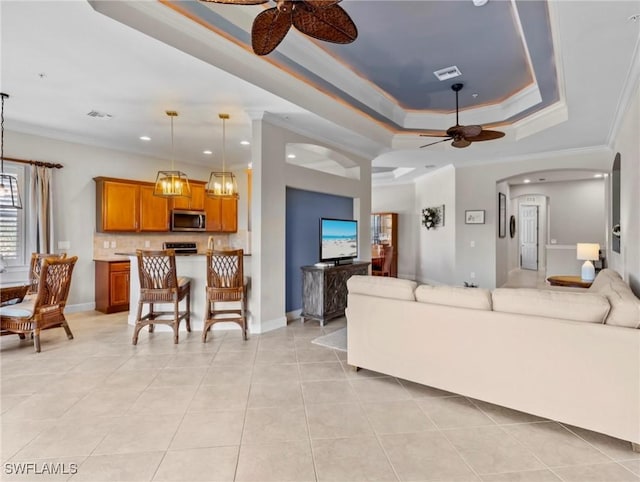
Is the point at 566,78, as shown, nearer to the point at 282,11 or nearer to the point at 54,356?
the point at 282,11

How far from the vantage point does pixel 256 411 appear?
2.41 meters

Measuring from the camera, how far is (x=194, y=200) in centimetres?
702

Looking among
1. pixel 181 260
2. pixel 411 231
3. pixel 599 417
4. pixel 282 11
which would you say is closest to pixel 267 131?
pixel 181 260

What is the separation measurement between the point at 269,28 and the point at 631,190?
3838mm

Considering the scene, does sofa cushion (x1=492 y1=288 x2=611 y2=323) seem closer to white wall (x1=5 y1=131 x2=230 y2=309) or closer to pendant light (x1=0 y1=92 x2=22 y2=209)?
pendant light (x1=0 y1=92 x2=22 y2=209)

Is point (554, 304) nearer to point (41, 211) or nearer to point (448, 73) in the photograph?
point (448, 73)

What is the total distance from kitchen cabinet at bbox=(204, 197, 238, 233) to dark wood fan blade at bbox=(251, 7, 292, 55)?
5.23 m

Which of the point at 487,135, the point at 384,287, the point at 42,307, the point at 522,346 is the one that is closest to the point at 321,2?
the point at 384,287

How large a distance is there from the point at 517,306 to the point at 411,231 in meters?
7.05

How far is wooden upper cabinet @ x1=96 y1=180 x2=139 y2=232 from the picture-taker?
5637 millimetres

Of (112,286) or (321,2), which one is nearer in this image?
(321,2)

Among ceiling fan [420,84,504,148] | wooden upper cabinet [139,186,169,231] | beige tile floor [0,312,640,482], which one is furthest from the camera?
wooden upper cabinet [139,186,169,231]

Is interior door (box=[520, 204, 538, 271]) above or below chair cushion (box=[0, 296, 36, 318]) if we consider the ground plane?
above

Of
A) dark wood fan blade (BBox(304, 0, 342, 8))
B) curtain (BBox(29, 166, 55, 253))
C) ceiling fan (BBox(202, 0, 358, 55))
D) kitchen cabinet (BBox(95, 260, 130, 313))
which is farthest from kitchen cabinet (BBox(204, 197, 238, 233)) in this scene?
dark wood fan blade (BBox(304, 0, 342, 8))
